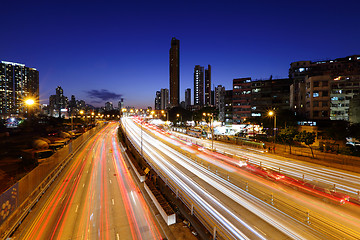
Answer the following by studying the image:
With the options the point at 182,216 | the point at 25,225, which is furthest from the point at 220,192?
the point at 25,225

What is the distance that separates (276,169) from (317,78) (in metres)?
37.5

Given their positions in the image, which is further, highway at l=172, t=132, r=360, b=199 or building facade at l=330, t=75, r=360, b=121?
building facade at l=330, t=75, r=360, b=121

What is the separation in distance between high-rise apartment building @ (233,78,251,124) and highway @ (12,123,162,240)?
6803 centimetres

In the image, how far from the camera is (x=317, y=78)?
44.9 meters

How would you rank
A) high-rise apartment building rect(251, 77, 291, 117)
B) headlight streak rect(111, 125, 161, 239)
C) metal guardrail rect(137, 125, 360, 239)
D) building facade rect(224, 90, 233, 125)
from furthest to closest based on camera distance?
building facade rect(224, 90, 233, 125) < high-rise apartment building rect(251, 77, 291, 117) < headlight streak rect(111, 125, 161, 239) < metal guardrail rect(137, 125, 360, 239)

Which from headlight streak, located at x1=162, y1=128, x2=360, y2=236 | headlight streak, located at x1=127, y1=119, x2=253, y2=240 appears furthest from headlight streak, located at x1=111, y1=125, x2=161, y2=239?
headlight streak, located at x1=162, y1=128, x2=360, y2=236

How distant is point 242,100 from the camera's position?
261 ft

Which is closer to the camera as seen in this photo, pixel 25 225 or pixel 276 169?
pixel 25 225

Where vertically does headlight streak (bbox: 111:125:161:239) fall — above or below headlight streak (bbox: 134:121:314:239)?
below

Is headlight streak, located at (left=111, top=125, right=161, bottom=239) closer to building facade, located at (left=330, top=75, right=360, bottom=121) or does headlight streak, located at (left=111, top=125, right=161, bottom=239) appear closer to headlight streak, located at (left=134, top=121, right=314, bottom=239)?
headlight streak, located at (left=134, top=121, right=314, bottom=239)

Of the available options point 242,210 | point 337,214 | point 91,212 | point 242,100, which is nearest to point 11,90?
point 242,100

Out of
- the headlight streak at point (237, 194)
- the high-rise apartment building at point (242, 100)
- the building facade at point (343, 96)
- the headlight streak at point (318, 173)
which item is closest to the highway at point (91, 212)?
the headlight streak at point (237, 194)

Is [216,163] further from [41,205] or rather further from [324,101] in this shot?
[324,101]

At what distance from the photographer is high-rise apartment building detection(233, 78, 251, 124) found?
78.2 m
